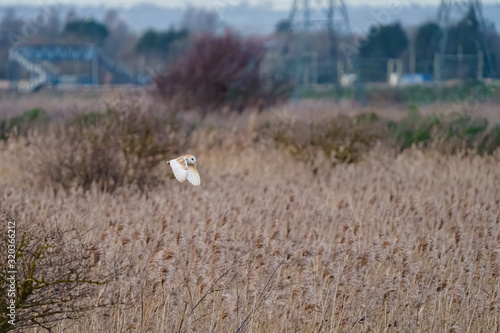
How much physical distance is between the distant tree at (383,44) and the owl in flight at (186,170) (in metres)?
46.5

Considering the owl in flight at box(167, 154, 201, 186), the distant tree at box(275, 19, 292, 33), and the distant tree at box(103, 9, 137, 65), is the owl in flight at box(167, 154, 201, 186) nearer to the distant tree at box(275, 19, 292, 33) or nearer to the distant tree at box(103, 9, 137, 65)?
the distant tree at box(275, 19, 292, 33)

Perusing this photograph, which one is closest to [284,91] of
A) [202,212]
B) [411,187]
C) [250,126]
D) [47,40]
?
[250,126]

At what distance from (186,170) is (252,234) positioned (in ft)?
9.38

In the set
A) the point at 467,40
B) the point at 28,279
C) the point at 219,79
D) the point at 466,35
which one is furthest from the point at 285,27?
the point at 28,279

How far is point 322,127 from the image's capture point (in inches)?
516

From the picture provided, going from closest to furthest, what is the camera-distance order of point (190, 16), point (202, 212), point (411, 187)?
point (202, 212) → point (411, 187) → point (190, 16)

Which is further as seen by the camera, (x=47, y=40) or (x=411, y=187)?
(x=47, y=40)

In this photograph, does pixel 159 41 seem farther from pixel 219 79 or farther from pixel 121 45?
pixel 219 79

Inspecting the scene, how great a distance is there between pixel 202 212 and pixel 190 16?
87268mm

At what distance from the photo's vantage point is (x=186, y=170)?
368cm

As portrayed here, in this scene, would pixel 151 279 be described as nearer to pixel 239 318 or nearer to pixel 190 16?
pixel 239 318

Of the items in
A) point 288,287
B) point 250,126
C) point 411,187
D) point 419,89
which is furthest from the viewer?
point 419,89

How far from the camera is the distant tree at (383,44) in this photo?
51.9 meters

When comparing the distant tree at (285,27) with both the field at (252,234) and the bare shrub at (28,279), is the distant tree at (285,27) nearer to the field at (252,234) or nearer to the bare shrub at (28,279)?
the field at (252,234)
